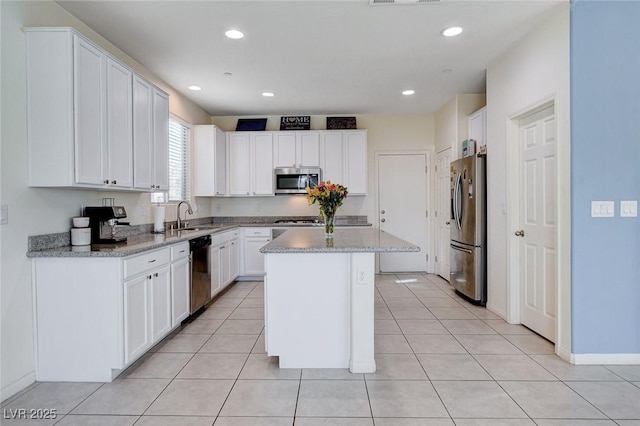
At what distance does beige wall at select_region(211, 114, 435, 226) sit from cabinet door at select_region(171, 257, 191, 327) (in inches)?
102

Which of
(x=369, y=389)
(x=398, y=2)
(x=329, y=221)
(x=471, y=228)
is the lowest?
(x=369, y=389)

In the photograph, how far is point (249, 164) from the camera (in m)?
5.68

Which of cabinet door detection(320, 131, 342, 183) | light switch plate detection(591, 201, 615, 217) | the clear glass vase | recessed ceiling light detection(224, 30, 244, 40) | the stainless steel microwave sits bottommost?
the clear glass vase

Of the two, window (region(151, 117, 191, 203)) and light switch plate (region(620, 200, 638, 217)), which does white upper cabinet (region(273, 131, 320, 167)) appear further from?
light switch plate (region(620, 200, 638, 217))

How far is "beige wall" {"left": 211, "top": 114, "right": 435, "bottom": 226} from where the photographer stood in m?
5.91

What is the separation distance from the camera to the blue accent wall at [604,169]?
8.29 feet

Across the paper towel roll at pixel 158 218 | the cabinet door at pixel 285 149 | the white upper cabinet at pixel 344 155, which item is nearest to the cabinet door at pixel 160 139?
the paper towel roll at pixel 158 218

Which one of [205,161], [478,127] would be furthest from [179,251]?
[478,127]

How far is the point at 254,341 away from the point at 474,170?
300cm

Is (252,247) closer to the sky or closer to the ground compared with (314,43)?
closer to the ground

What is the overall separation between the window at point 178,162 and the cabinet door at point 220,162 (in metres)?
0.39

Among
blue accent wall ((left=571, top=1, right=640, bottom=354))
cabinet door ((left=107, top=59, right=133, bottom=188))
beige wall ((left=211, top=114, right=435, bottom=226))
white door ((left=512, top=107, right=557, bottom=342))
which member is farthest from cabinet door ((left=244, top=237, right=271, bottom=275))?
blue accent wall ((left=571, top=1, right=640, bottom=354))

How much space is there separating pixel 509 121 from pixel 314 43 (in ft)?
6.66

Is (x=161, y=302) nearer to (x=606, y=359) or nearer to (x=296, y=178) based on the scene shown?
(x=296, y=178)
